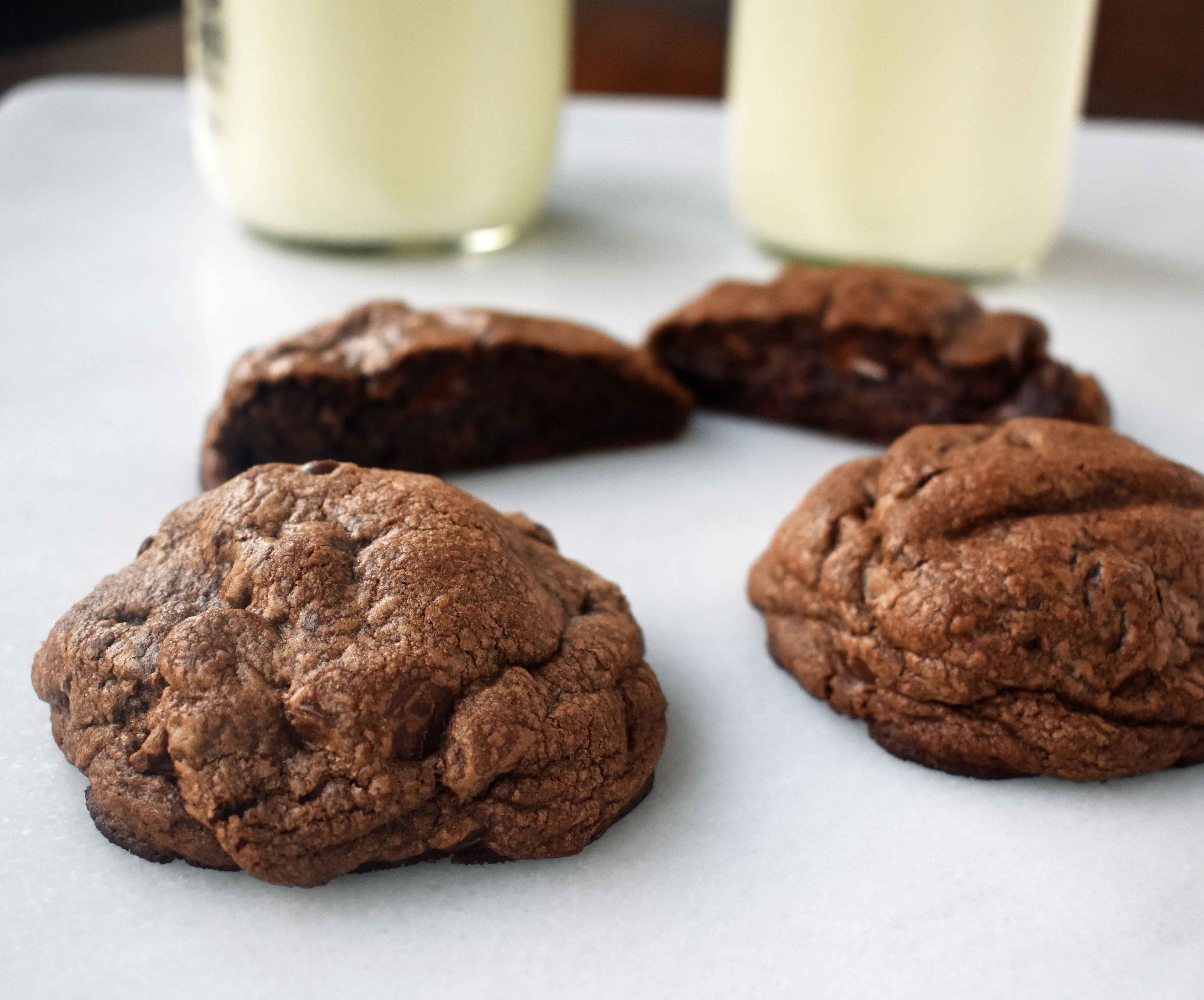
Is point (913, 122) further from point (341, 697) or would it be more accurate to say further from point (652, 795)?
point (341, 697)

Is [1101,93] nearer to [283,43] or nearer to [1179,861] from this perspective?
[283,43]

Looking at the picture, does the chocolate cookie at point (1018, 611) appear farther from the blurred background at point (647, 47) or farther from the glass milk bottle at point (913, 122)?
the blurred background at point (647, 47)

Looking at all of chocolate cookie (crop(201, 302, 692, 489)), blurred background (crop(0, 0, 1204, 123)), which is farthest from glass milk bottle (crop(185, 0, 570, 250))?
blurred background (crop(0, 0, 1204, 123))

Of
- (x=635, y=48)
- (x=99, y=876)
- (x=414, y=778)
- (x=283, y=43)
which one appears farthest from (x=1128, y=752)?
(x=635, y=48)

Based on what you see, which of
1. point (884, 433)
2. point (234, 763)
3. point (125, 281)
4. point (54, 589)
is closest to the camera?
point (234, 763)

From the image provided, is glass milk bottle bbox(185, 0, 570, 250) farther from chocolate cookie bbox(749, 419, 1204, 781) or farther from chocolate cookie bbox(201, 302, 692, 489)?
chocolate cookie bbox(749, 419, 1204, 781)

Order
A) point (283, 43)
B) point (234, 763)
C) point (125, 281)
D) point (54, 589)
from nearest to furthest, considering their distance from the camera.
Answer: point (234, 763) < point (54, 589) < point (283, 43) < point (125, 281)

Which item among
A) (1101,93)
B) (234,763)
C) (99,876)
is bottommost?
(99,876)
